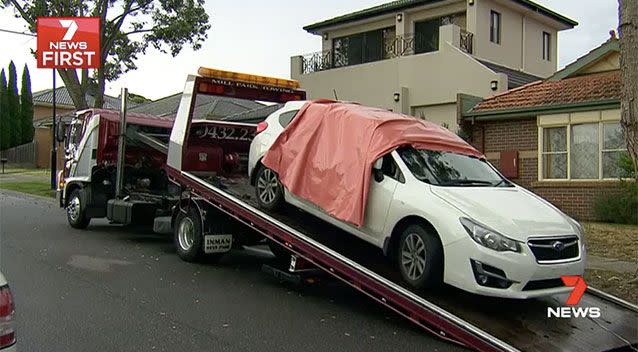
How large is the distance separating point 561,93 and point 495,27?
8.68m

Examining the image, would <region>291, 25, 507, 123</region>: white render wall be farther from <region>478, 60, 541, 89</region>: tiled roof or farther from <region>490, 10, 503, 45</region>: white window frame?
<region>490, 10, 503, 45</region>: white window frame

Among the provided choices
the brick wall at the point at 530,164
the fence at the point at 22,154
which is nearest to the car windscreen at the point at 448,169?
the brick wall at the point at 530,164

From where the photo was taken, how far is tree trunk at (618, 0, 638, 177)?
7578 mm

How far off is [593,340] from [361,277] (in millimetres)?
2205

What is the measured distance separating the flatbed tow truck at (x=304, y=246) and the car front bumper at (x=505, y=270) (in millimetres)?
290

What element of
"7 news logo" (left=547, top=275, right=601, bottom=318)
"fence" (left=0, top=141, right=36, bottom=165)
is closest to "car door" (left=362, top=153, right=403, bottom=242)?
"7 news logo" (left=547, top=275, right=601, bottom=318)

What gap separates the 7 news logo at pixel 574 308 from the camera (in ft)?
19.4

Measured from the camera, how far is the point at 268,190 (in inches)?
321

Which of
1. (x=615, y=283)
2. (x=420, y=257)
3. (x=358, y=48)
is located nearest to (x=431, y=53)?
(x=358, y=48)

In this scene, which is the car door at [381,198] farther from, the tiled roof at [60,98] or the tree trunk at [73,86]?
the tiled roof at [60,98]

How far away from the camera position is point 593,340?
18.1ft

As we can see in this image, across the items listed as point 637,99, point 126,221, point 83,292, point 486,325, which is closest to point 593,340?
point 486,325

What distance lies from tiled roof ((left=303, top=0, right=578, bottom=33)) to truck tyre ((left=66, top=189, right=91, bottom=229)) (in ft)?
52.9

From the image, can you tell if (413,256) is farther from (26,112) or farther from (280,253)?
(26,112)
